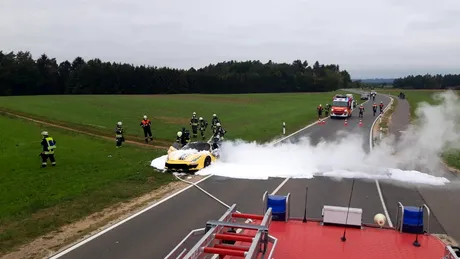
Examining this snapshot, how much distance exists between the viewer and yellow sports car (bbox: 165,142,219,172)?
64.7 ft

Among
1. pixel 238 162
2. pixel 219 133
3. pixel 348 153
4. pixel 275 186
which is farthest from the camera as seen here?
pixel 219 133

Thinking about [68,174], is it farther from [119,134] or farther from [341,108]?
[341,108]

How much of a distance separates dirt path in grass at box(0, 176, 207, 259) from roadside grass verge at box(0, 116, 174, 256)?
36 cm

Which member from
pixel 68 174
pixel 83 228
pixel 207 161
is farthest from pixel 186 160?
pixel 83 228

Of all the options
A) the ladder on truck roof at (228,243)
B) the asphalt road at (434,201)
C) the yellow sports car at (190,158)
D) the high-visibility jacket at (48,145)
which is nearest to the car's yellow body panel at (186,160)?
the yellow sports car at (190,158)

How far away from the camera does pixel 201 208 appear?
46.8 feet

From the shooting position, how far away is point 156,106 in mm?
63531

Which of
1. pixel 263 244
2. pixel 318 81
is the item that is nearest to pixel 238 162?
pixel 263 244

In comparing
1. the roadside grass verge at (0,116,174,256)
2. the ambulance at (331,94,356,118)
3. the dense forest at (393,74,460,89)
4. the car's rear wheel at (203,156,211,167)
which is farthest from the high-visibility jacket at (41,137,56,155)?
the dense forest at (393,74,460,89)

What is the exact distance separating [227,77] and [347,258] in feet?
419

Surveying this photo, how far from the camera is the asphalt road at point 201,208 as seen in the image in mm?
10633

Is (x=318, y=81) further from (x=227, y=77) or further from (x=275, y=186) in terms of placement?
(x=275, y=186)

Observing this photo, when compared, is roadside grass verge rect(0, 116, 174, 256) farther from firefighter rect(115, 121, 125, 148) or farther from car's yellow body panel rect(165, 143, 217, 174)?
car's yellow body panel rect(165, 143, 217, 174)

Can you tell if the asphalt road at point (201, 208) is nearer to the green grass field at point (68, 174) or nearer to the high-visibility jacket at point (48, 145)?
the green grass field at point (68, 174)
